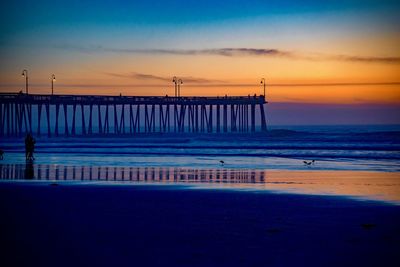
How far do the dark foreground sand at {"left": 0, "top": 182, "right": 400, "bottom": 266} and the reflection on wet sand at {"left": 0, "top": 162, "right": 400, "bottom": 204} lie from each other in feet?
5.18

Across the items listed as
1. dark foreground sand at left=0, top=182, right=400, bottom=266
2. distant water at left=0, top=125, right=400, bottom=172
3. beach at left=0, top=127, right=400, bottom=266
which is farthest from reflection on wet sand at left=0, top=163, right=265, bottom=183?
dark foreground sand at left=0, top=182, right=400, bottom=266

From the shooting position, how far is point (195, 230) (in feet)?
26.8

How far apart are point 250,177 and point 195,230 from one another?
8691mm

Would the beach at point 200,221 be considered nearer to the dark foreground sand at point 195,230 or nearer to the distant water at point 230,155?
the dark foreground sand at point 195,230

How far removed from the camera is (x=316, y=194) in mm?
12539

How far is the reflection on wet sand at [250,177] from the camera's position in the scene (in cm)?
1336

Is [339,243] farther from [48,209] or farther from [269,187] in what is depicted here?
[269,187]

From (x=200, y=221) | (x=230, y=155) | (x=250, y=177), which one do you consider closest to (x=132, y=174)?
(x=250, y=177)

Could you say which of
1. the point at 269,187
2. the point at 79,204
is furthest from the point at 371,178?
the point at 79,204

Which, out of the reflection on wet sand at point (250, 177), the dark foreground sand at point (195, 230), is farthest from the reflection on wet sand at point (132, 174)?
the dark foreground sand at point (195, 230)

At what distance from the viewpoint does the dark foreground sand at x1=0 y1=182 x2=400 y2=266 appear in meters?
6.62

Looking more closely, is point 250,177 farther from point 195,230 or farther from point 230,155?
point 230,155

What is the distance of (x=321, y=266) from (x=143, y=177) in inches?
433

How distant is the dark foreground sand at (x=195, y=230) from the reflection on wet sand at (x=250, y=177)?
5.18ft
